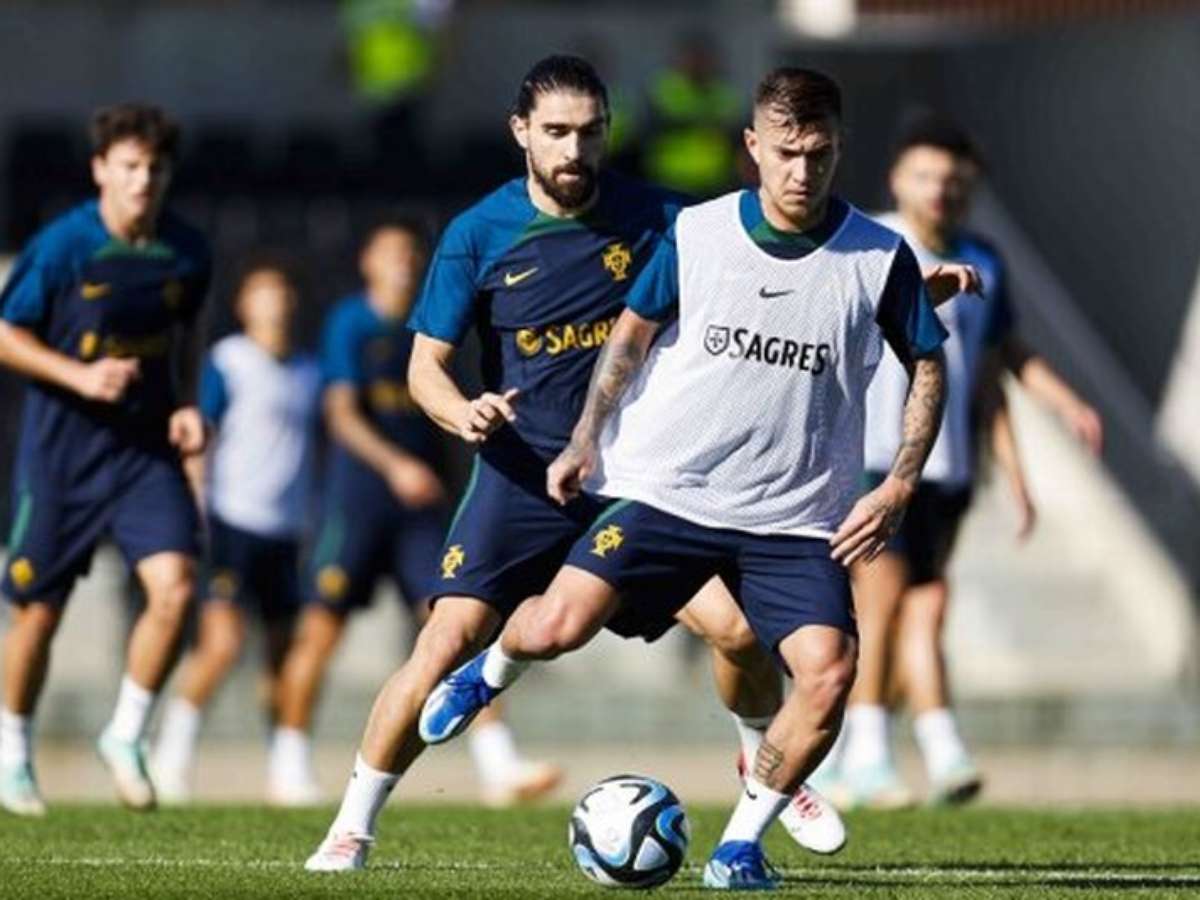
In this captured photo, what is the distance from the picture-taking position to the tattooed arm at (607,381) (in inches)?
452

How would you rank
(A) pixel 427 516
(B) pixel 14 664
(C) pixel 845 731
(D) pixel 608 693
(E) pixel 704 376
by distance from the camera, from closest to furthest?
1. (E) pixel 704 376
2. (B) pixel 14 664
3. (C) pixel 845 731
4. (A) pixel 427 516
5. (D) pixel 608 693

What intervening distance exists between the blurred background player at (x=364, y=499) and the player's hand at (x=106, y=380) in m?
3.76

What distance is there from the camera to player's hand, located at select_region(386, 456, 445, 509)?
1756 centimetres

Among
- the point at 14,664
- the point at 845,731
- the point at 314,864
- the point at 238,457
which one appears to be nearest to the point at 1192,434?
the point at 238,457

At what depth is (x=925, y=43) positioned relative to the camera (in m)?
31.6

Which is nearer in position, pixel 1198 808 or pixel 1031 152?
pixel 1198 808

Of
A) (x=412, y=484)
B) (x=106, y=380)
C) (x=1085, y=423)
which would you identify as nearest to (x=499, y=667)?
(x=106, y=380)

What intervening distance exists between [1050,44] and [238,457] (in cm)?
1265

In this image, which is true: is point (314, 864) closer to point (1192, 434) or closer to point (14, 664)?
point (14, 664)

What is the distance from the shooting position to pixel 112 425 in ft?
49.0

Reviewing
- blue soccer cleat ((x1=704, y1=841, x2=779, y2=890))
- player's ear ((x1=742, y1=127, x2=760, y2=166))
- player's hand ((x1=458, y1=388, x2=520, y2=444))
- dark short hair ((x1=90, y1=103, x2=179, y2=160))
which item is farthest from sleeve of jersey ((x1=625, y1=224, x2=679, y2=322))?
dark short hair ((x1=90, y1=103, x2=179, y2=160))

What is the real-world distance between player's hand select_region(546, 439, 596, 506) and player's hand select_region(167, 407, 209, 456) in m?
3.23

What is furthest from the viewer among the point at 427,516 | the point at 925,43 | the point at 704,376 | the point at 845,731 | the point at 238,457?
the point at 925,43

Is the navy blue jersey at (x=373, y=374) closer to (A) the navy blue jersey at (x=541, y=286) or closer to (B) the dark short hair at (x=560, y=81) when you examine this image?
(A) the navy blue jersey at (x=541, y=286)
